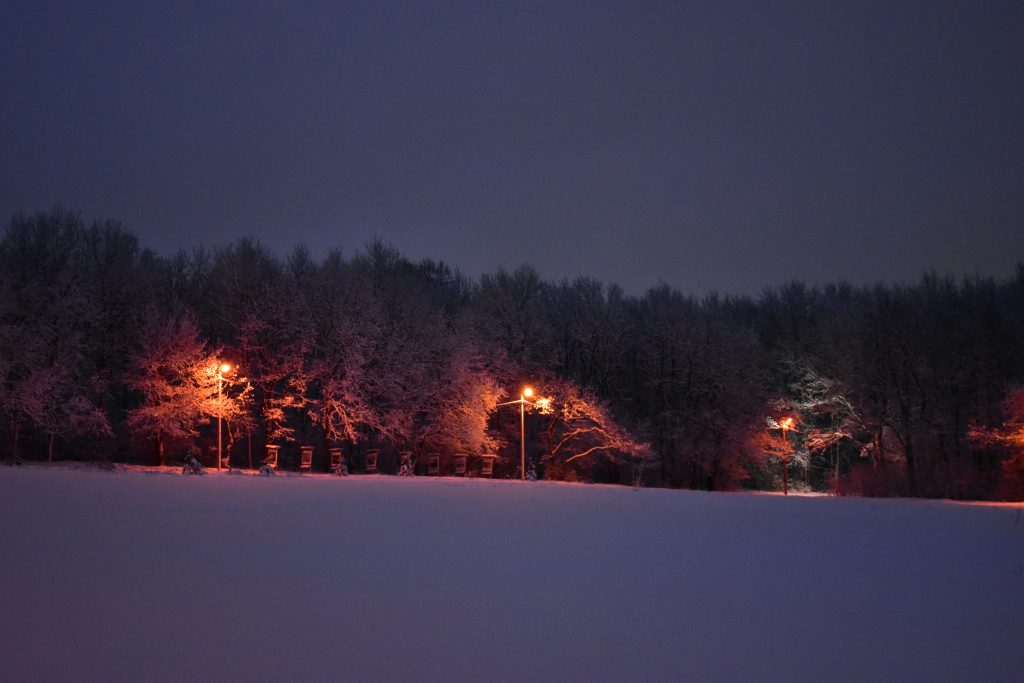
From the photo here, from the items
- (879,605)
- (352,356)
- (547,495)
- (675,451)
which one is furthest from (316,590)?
(675,451)

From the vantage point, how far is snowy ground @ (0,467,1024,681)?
17.3ft

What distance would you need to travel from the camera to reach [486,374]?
43.0m

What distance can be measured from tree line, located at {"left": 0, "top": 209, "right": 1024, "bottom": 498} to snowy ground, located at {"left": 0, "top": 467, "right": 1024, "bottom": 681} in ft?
82.5

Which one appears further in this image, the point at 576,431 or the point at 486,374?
the point at 486,374

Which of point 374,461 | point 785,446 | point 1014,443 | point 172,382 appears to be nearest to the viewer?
point 1014,443

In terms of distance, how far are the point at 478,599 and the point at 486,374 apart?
36006 mm

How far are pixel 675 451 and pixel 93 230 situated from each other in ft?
126

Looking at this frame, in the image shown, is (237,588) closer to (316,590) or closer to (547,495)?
(316,590)

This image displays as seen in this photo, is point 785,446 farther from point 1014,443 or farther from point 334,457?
point 334,457

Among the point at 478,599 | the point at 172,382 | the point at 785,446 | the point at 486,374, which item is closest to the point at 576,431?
the point at 486,374

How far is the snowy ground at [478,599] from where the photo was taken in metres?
→ 5.28

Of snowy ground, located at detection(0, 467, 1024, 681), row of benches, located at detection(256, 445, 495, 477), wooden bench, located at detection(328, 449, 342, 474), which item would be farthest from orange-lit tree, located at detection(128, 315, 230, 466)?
snowy ground, located at detection(0, 467, 1024, 681)

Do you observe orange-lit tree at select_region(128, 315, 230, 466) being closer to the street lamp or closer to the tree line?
the tree line

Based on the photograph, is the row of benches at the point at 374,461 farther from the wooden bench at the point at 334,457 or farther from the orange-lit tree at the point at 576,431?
the orange-lit tree at the point at 576,431
